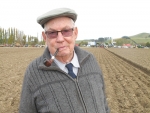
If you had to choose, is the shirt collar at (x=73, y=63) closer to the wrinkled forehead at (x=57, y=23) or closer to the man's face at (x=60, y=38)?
the man's face at (x=60, y=38)

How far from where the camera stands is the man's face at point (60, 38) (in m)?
1.84

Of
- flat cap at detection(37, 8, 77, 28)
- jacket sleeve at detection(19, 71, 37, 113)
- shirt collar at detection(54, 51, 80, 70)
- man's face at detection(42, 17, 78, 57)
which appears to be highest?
flat cap at detection(37, 8, 77, 28)

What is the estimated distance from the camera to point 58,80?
1812mm

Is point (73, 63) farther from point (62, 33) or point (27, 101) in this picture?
point (27, 101)

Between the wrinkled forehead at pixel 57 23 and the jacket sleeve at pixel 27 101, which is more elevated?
the wrinkled forehead at pixel 57 23

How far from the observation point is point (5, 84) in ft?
26.9

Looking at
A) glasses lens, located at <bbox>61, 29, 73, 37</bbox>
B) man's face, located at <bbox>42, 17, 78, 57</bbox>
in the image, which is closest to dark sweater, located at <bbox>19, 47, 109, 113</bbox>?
man's face, located at <bbox>42, 17, 78, 57</bbox>

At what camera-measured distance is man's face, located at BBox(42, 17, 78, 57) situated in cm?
184

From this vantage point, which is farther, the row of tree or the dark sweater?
the row of tree

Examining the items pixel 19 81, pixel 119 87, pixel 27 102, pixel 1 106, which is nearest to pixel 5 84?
pixel 19 81

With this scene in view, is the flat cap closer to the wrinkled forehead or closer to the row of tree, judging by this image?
the wrinkled forehead

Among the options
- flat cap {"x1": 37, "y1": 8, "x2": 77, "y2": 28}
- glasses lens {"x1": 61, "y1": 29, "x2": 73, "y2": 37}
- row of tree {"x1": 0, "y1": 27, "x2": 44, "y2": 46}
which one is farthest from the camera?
row of tree {"x1": 0, "y1": 27, "x2": 44, "y2": 46}

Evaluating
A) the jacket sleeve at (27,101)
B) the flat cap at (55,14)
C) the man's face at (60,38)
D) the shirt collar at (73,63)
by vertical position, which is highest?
the flat cap at (55,14)

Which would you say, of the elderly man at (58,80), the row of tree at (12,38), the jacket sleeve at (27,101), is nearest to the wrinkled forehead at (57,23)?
the elderly man at (58,80)
